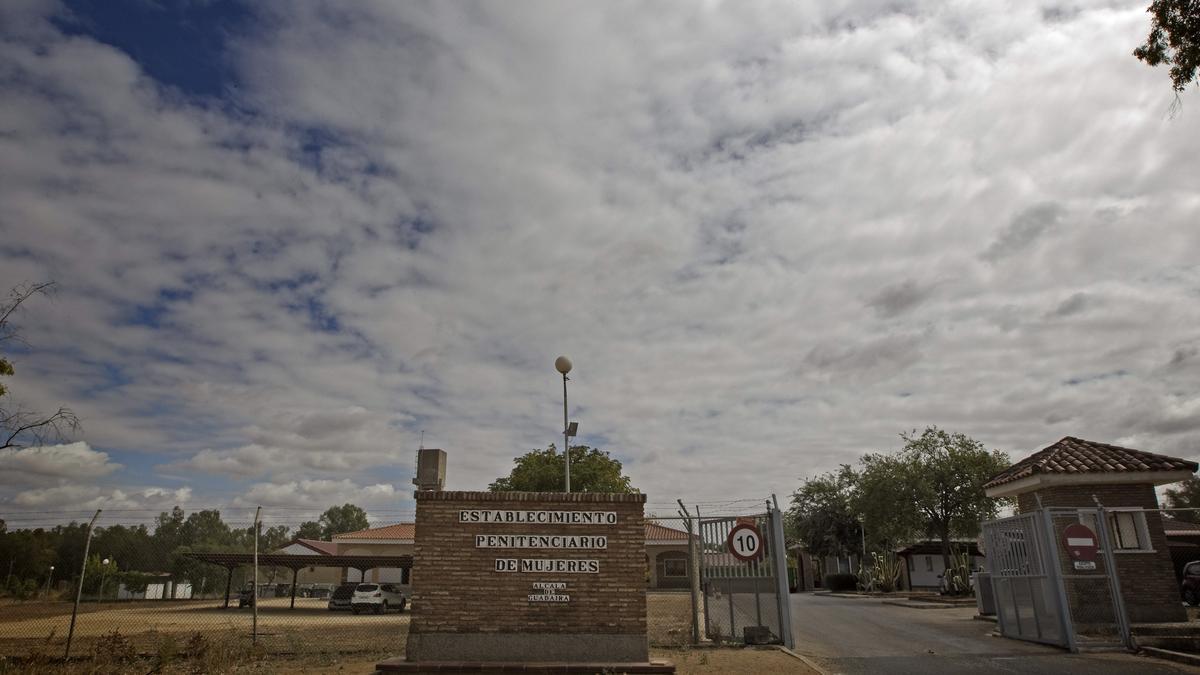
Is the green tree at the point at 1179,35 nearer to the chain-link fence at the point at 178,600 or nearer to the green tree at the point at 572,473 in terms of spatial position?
the chain-link fence at the point at 178,600

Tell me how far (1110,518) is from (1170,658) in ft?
16.9

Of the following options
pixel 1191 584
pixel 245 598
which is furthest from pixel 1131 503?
pixel 245 598

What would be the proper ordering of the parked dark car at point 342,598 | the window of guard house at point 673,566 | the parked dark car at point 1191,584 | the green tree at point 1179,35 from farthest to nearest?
1. the window of guard house at point 673,566
2. the parked dark car at point 342,598
3. the parked dark car at point 1191,584
4. the green tree at point 1179,35

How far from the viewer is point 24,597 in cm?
3941

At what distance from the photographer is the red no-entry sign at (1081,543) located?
14.7 meters

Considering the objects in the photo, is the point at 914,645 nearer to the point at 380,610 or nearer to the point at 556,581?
the point at 556,581

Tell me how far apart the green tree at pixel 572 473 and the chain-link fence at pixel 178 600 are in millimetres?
7481

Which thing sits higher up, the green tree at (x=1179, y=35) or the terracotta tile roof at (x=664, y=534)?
the green tree at (x=1179, y=35)

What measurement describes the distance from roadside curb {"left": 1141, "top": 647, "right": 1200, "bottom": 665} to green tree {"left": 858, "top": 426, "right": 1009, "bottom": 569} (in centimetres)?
2442

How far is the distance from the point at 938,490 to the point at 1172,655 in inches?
1023

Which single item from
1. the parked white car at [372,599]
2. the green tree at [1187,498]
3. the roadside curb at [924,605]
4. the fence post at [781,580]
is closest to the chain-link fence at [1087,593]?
the fence post at [781,580]

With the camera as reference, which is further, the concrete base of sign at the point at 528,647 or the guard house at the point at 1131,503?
the guard house at the point at 1131,503

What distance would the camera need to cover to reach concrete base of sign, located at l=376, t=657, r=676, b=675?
1190cm

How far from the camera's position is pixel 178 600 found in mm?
44500
